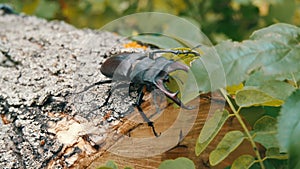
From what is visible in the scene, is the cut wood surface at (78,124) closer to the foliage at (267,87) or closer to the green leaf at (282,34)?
the foliage at (267,87)

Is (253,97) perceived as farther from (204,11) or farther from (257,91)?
(204,11)

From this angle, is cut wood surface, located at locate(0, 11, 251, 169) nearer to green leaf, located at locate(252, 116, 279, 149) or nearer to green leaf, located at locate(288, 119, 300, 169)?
→ green leaf, located at locate(252, 116, 279, 149)

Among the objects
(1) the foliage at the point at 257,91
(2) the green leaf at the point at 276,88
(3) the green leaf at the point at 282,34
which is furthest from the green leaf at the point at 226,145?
(3) the green leaf at the point at 282,34

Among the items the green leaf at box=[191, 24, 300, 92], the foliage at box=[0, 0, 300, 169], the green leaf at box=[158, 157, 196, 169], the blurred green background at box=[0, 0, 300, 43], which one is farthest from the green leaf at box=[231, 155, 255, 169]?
the blurred green background at box=[0, 0, 300, 43]

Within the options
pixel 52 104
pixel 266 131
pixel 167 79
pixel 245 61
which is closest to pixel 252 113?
pixel 266 131

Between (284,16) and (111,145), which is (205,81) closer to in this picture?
(111,145)

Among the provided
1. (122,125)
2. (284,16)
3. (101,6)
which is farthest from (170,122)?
(101,6)
